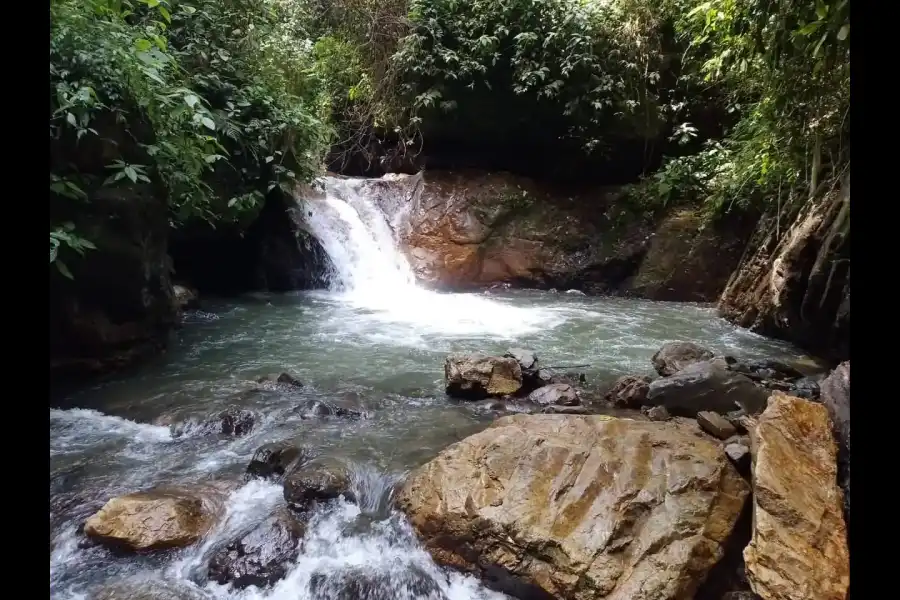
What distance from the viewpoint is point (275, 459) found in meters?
3.36

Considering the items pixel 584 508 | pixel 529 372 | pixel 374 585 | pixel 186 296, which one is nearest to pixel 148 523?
pixel 374 585

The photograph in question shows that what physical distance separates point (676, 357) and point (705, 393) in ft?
4.01

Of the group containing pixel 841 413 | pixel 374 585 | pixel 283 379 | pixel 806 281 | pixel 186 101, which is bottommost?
pixel 374 585

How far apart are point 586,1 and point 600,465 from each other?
9.53 metres

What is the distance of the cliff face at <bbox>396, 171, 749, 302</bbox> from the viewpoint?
383 inches

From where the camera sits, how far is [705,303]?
360 inches

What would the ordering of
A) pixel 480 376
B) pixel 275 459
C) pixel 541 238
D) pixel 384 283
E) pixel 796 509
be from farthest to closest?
pixel 541 238
pixel 384 283
pixel 480 376
pixel 275 459
pixel 796 509

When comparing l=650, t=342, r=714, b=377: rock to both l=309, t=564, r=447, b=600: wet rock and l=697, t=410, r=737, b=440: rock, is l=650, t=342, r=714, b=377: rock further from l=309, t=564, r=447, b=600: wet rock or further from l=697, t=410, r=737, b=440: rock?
l=309, t=564, r=447, b=600: wet rock

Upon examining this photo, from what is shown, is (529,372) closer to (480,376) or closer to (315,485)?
(480,376)

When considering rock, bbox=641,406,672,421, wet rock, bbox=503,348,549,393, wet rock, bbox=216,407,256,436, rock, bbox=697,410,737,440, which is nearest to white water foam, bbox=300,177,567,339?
wet rock, bbox=503,348,549,393

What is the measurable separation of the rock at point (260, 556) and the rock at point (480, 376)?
2016mm

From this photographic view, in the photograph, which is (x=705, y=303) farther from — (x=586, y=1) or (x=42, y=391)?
(x=42, y=391)

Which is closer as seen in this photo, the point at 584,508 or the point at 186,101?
the point at 584,508

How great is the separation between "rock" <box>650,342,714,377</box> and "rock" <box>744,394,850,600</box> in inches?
91.6
